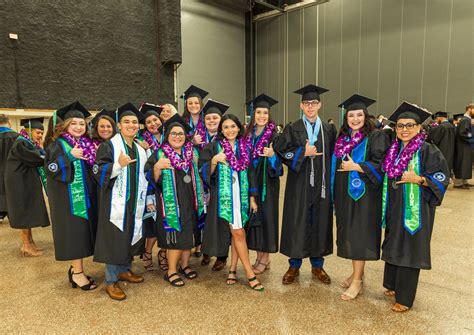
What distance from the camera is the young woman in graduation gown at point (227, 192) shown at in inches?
128

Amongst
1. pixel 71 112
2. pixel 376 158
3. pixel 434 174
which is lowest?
pixel 434 174

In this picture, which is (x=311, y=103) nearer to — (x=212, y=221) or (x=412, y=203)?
(x=412, y=203)

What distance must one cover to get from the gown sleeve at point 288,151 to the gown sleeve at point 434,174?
1017mm

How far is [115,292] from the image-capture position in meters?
3.19

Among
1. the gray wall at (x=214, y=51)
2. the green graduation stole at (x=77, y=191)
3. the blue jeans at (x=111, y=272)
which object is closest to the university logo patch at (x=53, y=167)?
the green graduation stole at (x=77, y=191)

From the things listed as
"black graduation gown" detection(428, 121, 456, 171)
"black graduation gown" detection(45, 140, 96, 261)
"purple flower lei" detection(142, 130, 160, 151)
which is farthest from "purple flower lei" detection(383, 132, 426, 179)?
"black graduation gown" detection(428, 121, 456, 171)

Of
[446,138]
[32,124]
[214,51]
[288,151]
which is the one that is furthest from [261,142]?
[214,51]

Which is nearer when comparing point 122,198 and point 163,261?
point 122,198

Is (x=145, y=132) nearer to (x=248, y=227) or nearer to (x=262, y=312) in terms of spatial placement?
(x=248, y=227)

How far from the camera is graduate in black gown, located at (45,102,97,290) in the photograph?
3.16 m

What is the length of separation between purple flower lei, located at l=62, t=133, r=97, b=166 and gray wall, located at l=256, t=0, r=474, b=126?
41.4 feet

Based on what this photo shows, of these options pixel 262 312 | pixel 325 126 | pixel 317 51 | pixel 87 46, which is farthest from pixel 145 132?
pixel 317 51

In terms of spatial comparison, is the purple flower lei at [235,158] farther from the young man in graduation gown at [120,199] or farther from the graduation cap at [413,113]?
the graduation cap at [413,113]

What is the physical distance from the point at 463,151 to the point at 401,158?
24.0ft
